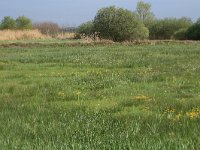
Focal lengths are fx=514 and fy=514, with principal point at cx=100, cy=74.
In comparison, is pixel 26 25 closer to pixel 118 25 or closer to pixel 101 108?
pixel 118 25

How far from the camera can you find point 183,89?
12.6m

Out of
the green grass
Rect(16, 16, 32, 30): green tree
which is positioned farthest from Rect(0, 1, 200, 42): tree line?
the green grass

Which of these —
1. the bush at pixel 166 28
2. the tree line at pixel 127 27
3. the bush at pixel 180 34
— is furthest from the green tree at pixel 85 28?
the bush at pixel 180 34

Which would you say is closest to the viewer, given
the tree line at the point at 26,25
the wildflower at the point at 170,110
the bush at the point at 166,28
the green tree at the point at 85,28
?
the wildflower at the point at 170,110

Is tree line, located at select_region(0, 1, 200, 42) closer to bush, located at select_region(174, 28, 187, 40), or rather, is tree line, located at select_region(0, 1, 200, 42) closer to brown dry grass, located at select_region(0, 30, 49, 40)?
bush, located at select_region(174, 28, 187, 40)

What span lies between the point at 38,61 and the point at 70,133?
51.0 feet

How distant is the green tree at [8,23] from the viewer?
236 feet

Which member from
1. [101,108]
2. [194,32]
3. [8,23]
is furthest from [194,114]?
[8,23]

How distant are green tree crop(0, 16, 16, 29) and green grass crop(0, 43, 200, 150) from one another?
54.0 meters

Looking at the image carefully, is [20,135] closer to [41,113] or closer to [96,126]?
[96,126]

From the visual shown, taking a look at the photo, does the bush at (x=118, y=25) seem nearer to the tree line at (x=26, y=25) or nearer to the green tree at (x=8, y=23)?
the tree line at (x=26, y=25)

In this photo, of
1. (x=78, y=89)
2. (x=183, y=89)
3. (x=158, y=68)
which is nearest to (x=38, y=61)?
(x=158, y=68)

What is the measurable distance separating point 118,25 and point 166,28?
16.7 meters

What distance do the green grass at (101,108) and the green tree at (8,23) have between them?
2125 inches
